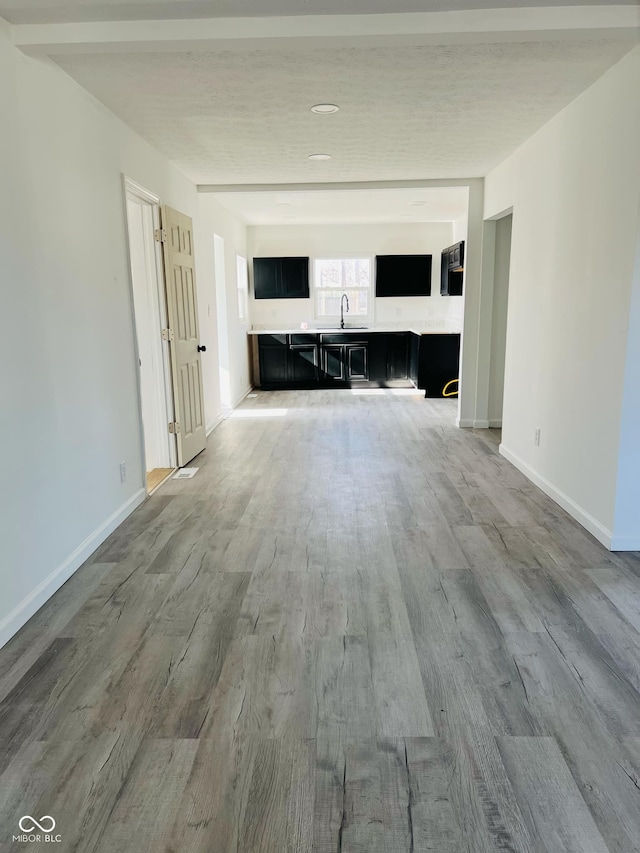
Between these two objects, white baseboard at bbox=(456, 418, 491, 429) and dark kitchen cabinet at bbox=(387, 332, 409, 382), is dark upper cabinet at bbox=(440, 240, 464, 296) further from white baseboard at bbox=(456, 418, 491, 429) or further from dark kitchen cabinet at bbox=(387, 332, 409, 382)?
white baseboard at bbox=(456, 418, 491, 429)

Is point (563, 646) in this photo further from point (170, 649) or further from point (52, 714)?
point (52, 714)

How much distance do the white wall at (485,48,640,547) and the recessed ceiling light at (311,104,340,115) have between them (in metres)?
1.44

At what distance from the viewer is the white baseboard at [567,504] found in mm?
3150

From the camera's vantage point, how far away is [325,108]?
3412 millimetres

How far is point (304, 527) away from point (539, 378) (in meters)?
2.05

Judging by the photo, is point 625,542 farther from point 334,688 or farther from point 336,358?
point 336,358

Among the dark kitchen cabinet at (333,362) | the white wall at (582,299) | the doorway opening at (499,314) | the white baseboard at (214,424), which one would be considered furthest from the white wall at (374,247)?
the white wall at (582,299)

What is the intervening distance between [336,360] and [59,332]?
618cm

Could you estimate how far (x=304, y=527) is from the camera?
3465mm

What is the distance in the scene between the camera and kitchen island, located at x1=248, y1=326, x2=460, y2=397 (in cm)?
Answer: 869

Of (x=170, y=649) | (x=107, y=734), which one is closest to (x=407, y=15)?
(x=170, y=649)

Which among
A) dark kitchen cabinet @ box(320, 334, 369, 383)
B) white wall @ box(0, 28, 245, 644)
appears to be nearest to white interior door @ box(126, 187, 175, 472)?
white wall @ box(0, 28, 245, 644)

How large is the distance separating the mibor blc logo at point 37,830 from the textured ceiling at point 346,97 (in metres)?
2.99

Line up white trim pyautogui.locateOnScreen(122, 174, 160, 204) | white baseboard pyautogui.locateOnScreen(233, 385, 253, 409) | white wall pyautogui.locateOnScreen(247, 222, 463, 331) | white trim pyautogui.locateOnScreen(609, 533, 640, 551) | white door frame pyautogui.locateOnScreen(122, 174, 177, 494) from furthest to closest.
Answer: white wall pyautogui.locateOnScreen(247, 222, 463, 331), white baseboard pyautogui.locateOnScreen(233, 385, 253, 409), white door frame pyautogui.locateOnScreen(122, 174, 177, 494), white trim pyautogui.locateOnScreen(122, 174, 160, 204), white trim pyautogui.locateOnScreen(609, 533, 640, 551)
